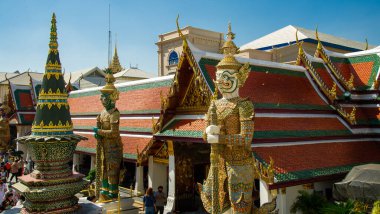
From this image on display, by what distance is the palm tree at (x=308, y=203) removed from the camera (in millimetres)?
9133

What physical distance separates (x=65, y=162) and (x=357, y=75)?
13.2m

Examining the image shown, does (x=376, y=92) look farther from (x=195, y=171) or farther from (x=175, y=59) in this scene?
(x=175, y=59)

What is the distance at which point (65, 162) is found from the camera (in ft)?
20.0

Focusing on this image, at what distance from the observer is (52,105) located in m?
6.01

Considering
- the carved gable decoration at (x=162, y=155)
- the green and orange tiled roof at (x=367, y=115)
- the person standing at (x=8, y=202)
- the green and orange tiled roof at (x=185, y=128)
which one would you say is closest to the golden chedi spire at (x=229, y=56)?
the green and orange tiled roof at (x=185, y=128)

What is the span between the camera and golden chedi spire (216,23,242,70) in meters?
6.91

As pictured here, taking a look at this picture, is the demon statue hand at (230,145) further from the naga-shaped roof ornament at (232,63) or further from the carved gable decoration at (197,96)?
the carved gable decoration at (197,96)

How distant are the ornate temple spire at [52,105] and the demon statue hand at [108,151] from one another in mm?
4373

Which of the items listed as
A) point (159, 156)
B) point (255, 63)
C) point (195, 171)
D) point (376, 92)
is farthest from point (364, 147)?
point (159, 156)

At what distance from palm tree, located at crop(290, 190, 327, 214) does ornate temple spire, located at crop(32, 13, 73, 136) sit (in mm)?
6446

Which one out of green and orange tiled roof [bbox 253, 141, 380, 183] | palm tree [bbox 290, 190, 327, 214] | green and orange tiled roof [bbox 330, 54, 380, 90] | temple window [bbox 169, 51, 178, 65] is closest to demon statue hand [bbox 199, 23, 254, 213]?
green and orange tiled roof [bbox 253, 141, 380, 183]

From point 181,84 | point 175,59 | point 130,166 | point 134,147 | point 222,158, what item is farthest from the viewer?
point 175,59

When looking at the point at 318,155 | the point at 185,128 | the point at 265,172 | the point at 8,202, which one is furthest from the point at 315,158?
the point at 8,202

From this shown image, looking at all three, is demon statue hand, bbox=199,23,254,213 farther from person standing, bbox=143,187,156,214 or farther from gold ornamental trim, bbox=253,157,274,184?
person standing, bbox=143,187,156,214
